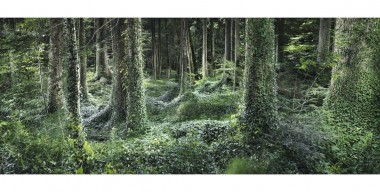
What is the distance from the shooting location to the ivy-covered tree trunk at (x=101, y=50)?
5.86 metres

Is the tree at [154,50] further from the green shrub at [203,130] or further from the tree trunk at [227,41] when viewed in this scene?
the tree trunk at [227,41]

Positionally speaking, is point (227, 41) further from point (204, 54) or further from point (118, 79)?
point (118, 79)

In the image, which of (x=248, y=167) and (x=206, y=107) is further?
(x=206, y=107)

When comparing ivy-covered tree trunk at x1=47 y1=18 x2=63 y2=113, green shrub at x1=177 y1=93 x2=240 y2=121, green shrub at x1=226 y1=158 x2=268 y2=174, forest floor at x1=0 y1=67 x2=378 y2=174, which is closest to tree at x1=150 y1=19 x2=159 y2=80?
forest floor at x1=0 y1=67 x2=378 y2=174

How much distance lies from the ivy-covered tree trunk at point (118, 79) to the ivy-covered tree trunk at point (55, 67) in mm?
982

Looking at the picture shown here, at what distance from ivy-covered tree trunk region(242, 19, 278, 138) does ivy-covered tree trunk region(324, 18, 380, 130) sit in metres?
1.15

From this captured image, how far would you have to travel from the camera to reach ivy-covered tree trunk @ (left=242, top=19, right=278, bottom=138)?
560 cm

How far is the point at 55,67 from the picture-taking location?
18.6 ft

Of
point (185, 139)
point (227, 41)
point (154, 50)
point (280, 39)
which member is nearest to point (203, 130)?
point (185, 139)

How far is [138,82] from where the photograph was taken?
5973 mm

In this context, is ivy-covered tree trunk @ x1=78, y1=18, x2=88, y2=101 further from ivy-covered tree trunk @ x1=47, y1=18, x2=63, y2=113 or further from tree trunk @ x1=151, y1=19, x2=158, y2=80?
tree trunk @ x1=151, y1=19, x2=158, y2=80

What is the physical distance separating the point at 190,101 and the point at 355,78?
320 centimetres
